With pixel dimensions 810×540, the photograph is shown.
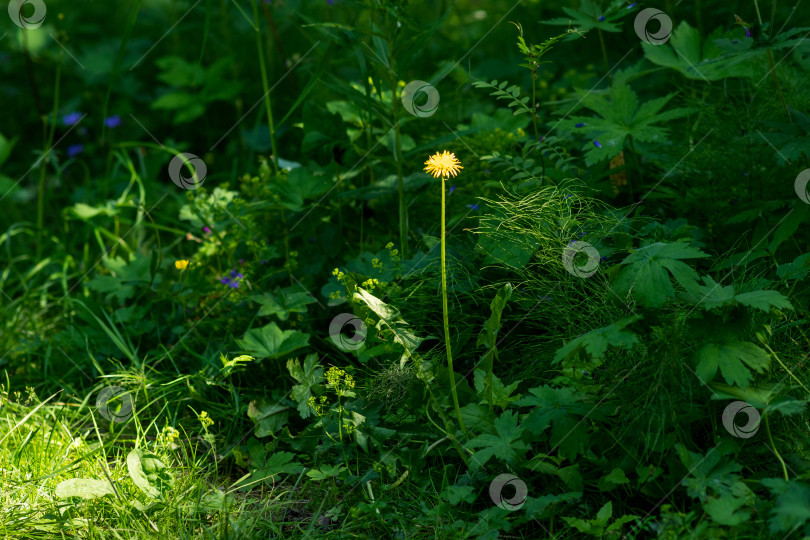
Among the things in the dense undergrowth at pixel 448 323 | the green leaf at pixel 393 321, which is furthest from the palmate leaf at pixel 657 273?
the green leaf at pixel 393 321

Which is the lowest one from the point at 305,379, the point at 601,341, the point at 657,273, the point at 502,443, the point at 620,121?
the point at 305,379

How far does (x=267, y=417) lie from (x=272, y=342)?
0.63ft

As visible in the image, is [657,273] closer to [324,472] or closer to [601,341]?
[601,341]

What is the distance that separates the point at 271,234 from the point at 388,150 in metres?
0.45

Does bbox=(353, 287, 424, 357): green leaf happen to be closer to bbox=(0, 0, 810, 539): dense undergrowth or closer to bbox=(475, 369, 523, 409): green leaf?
bbox=(0, 0, 810, 539): dense undergrowth

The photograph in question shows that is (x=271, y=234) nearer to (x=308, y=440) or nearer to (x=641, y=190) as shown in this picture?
(x=308, y=440)

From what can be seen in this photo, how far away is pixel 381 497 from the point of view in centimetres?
167

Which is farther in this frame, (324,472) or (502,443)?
(324,472)

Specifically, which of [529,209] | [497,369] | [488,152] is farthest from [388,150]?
[497,369]

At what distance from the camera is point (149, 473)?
1.69 m

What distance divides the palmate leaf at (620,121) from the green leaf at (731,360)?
657 millimetres

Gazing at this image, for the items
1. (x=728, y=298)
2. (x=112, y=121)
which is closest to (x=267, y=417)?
(x=728, y=298)

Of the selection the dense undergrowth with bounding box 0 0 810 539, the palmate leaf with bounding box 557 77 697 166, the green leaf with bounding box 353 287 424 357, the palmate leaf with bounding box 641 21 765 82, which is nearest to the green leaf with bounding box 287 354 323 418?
the dense undergrowth with bounding box 0 0 810 539

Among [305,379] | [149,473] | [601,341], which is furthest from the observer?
[305,379]
